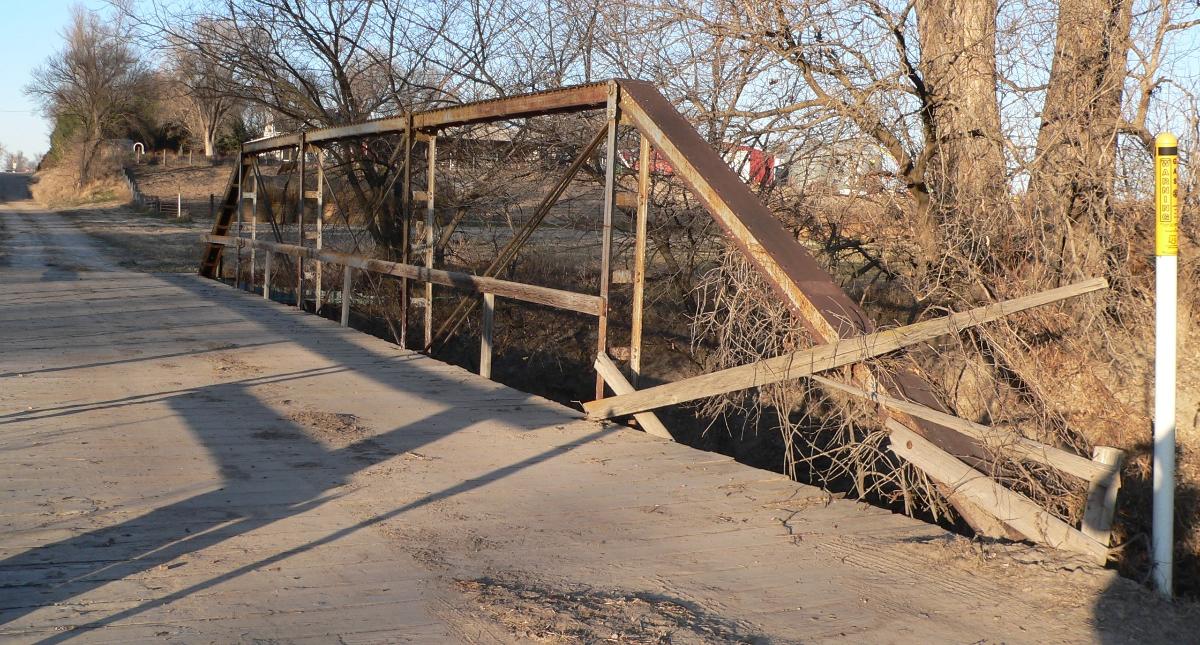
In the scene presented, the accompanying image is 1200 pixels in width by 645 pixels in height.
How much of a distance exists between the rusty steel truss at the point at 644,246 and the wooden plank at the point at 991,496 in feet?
0.05

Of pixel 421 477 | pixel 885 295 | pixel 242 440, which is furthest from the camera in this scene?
pixel 885 295

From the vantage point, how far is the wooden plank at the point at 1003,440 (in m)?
4.02

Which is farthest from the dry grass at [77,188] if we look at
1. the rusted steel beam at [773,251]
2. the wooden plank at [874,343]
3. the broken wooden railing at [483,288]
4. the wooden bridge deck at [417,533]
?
the wooden plank at [874,343]

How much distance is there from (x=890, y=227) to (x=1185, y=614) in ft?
14.9

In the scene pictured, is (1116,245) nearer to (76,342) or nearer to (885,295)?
(885,295)

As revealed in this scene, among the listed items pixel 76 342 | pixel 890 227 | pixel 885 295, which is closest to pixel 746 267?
pixel 890 227

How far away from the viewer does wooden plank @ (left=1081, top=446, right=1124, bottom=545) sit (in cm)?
397

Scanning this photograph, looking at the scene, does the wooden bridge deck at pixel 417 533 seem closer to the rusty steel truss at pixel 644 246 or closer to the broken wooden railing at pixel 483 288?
the rusty steel truss at pixel 644 246

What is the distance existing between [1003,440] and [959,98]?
3614 mm

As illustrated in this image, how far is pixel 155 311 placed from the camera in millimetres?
12727

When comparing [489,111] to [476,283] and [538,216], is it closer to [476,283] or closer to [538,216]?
[538,216]

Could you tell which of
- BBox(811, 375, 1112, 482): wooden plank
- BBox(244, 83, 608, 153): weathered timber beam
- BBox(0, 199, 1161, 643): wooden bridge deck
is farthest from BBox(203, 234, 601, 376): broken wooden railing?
BBox(811, 375, 1112, 482): wooden plank

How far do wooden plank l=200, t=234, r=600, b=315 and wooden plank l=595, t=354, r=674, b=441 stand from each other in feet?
1.24

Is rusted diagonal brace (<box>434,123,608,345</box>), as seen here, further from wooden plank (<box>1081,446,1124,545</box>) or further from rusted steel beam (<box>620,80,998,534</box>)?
wooden plank (<box>1081,446,1124,545</box>)
